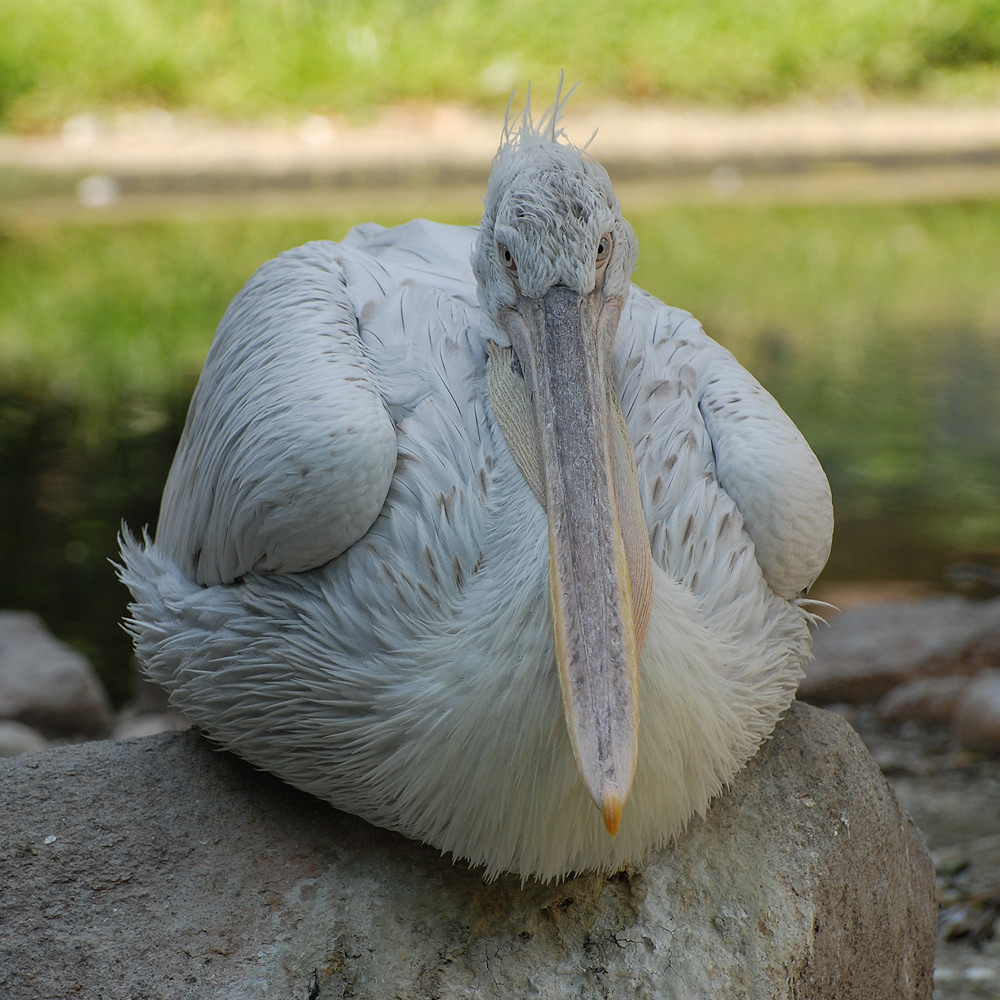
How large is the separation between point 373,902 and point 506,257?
1.22m

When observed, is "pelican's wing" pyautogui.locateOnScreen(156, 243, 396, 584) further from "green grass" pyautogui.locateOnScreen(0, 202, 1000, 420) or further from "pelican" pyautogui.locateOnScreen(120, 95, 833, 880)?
"green grass" pyautogui.locateOnScreen(0, 202, 1000, 420)

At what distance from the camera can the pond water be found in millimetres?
6461

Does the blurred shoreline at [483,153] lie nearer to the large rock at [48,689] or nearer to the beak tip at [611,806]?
the large rock at [48,689]

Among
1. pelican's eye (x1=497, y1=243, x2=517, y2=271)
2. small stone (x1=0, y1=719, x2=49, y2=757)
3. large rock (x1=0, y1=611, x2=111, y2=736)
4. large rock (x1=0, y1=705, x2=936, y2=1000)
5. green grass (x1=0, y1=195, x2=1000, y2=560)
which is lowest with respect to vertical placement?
large rock (x1=0, y1=611, x2=111, y2=736)

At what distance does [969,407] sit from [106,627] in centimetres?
489

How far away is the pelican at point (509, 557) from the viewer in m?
2.22

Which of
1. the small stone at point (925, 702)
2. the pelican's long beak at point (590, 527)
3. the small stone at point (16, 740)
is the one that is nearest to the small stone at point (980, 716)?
the small stone at point (925, 702)

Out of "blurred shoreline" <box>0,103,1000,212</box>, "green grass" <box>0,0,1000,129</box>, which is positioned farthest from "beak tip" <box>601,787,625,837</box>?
"green grass" <box>0,0,1000,129</box>

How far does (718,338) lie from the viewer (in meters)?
8.18

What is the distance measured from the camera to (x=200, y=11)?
13953 mm

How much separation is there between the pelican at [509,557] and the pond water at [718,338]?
11.0 ft

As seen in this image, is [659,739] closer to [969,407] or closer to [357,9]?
[969,407]

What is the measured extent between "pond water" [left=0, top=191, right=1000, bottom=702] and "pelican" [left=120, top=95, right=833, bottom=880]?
335 cm

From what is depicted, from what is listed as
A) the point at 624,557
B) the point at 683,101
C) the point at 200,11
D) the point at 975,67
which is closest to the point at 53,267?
the point at 200,11
